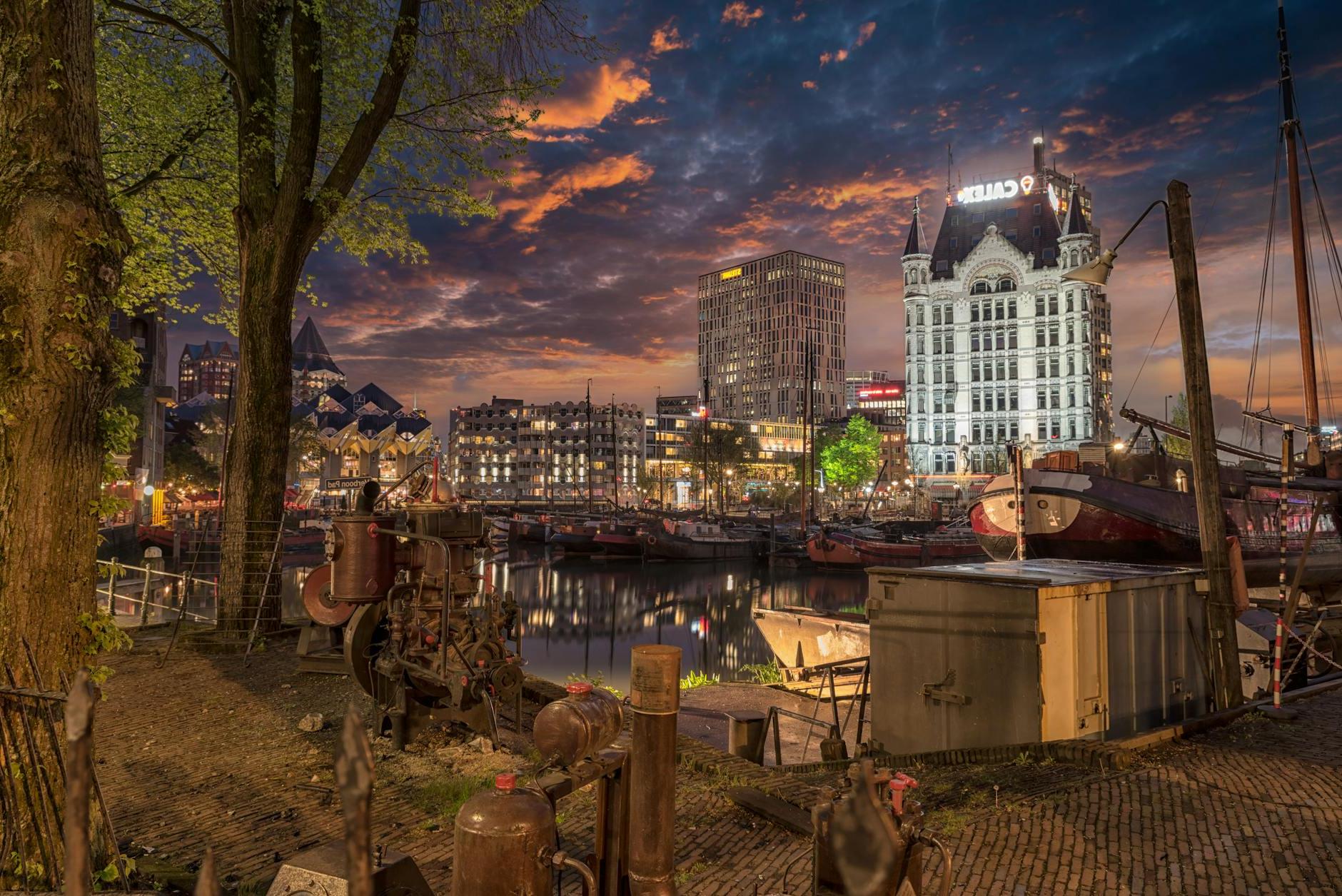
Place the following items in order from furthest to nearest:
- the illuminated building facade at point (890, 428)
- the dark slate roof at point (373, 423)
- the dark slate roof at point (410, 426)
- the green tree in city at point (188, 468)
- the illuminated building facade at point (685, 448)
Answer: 1. the illuminated building facade at point (685, 448)
2. the dark slate roof at point (410, 426)
3. the illuminated building facade at point (890, 428)
4. the dark slate roof at point (373, 423)
5. the green tree in city at point (188, 468)

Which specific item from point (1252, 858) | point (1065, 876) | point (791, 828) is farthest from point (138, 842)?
point (1252, 858)

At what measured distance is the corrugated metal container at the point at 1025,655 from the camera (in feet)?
23.8

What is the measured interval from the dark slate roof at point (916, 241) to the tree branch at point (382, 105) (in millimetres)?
90001

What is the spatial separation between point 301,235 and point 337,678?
6.78 m

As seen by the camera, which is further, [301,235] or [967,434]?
[967,434]

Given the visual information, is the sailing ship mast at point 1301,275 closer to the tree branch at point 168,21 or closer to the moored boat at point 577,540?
the tree branch at point 168,21

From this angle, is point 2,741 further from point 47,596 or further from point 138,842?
point 138,842

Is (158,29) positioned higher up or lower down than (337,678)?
higher up

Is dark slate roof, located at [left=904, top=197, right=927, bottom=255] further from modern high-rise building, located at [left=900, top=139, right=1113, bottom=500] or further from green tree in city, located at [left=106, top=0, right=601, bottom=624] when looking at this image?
green tree in city, located at [left=106, top=0, right=601, bottom=624]

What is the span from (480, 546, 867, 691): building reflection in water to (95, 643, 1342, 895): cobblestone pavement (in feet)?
45.6

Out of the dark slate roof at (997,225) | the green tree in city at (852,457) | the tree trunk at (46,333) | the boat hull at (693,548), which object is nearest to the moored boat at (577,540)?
the boat hull at (693,548)

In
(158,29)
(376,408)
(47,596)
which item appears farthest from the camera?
(376,408)

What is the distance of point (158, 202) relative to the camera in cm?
1426

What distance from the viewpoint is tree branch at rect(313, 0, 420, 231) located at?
11.4 meters
